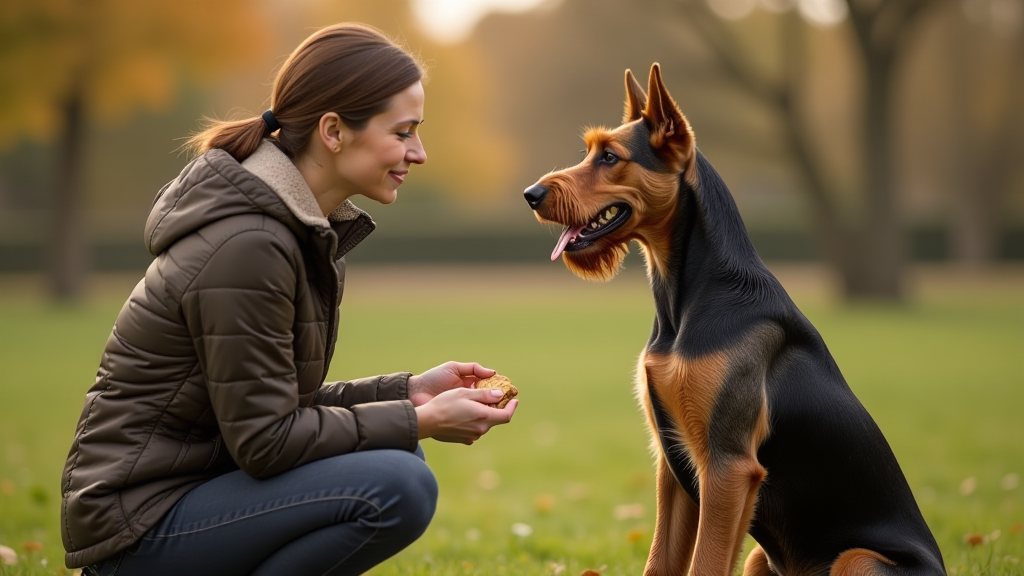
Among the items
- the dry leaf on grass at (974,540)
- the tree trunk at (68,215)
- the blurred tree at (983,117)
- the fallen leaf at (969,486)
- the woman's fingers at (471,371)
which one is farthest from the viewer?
the blurred tree at (983,117)

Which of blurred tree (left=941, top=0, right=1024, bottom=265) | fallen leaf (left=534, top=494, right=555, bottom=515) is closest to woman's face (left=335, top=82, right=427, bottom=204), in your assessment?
fallen leaf (left=534, top=494, right=555, bottom=515)

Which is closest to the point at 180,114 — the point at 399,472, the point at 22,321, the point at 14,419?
the point at 22,321

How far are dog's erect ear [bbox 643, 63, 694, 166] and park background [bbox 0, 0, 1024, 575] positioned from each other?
38.9 inches

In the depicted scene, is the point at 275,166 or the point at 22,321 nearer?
the point at 275,166

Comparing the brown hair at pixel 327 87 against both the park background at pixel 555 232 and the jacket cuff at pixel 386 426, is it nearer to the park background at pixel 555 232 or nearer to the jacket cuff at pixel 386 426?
the park background at pixel 555 232

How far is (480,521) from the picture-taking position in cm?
659

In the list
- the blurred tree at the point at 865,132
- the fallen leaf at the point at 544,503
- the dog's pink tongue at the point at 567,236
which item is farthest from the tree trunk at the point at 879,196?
the dog's pink tongue at the point at 567,236

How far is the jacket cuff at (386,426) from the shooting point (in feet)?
11.5

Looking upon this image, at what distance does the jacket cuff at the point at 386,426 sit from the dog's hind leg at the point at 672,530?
1.08 m

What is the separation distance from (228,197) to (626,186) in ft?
5.06

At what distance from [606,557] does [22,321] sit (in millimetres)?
19440

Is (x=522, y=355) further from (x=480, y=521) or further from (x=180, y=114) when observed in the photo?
(x=180, y=114)

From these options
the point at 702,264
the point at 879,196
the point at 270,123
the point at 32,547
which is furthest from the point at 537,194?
the point at 879,196

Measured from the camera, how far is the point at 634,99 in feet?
14.0
